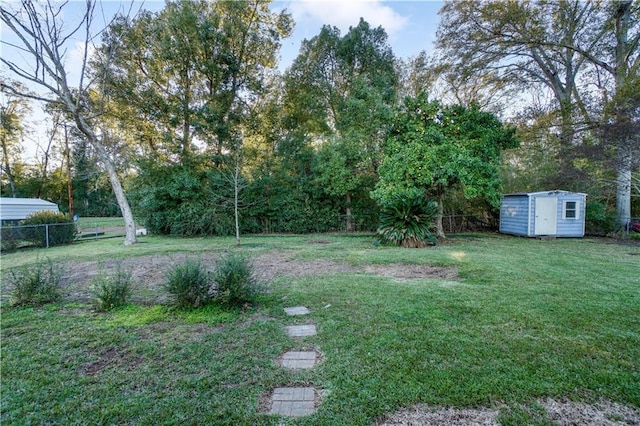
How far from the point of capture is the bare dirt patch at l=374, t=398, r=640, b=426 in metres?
1.56

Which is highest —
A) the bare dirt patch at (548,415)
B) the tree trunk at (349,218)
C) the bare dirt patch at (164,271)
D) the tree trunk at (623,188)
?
the tree trunk at (623,188)

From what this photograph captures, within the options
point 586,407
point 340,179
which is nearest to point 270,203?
point 340,179

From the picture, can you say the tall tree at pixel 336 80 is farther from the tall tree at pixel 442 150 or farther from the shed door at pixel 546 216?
the shed door at pixel 546 216

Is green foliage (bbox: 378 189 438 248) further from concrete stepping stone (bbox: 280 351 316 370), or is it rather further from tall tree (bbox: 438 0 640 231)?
concrete stepping stone (bbox: 280 351 316 370)

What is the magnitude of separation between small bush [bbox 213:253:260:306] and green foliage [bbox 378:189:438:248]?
5830 mm

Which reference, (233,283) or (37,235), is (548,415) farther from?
(37,235)

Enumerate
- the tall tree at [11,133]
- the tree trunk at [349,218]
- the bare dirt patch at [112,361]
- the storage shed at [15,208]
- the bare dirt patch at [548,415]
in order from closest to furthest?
the bare dirt patch at [548,415] < the bare dirt patch at [112,361] < the storage shed at [15,208] < the tree trunk at [349,218] < the tall tree at [11,133]

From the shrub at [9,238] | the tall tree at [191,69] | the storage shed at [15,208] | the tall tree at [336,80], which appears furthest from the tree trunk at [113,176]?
the tall tree at [336,80]

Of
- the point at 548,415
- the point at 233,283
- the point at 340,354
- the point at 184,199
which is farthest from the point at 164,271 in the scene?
the point at 184,199

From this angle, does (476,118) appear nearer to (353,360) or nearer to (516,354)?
(516,354)

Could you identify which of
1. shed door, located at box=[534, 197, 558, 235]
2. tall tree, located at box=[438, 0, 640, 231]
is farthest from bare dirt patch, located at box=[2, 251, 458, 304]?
tall tree, located at box=[438, 0, 640, 231]

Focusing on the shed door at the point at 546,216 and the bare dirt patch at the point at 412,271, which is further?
the shed door at the point at 546,216

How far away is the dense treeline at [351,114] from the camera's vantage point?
895 cm

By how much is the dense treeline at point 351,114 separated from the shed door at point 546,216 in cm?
111
